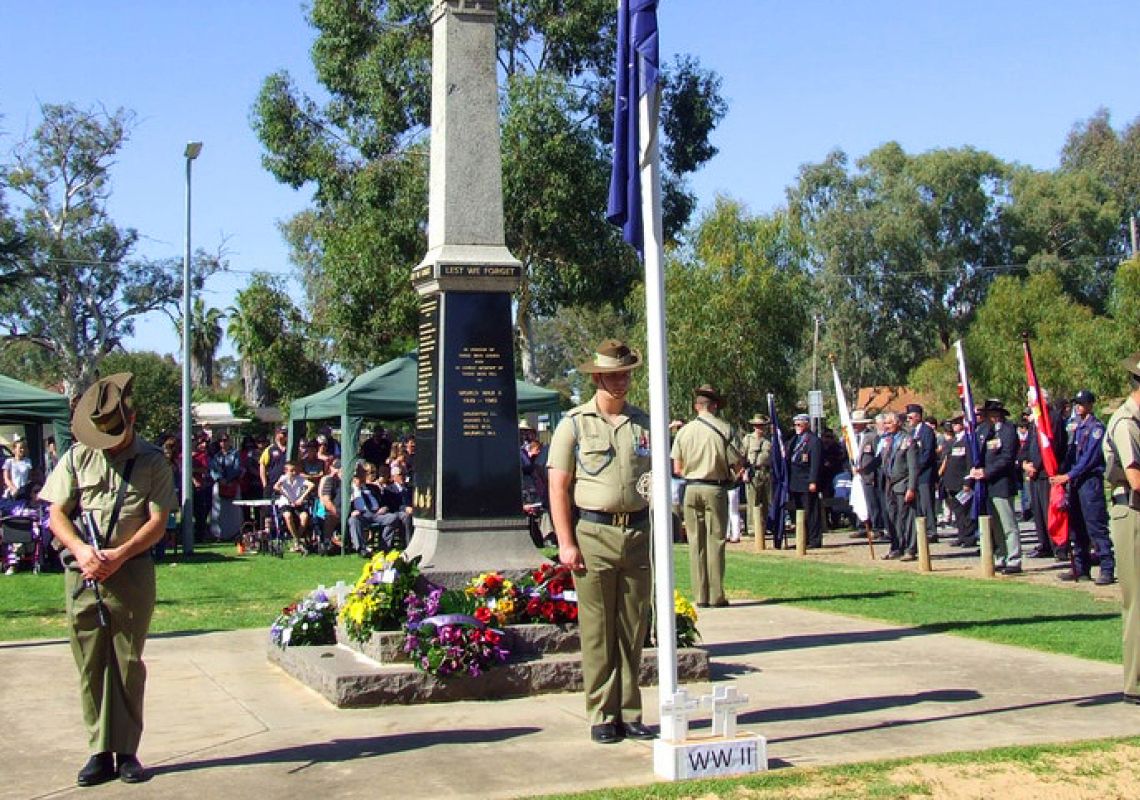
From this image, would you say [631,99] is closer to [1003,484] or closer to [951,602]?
[951,602]

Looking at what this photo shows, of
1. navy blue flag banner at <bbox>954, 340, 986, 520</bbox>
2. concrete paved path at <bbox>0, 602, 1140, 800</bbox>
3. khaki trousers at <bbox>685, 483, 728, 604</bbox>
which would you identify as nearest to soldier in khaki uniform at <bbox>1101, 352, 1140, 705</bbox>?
concrete paved path at <bbox>0, 602, 1140, 800</bbox>

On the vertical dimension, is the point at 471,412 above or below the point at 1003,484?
above

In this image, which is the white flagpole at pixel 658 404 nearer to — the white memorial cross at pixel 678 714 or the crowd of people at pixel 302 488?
the white memorial cross at pixel 678 714

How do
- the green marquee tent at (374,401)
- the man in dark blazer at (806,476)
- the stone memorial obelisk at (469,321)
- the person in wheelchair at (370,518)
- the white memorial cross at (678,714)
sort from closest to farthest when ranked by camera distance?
the white memorial cross at (678,714) → the stone memorial obelisk at (469,321) → the person in wheelchair at (370,518) → the man in dark blazer at (806,476) → the green marquee tent at (374,401)

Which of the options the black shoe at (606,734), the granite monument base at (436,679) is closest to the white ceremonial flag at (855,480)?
the granite monument base at (436,679)

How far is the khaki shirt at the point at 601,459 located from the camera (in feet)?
23.9

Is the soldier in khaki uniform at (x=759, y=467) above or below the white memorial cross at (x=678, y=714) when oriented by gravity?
above

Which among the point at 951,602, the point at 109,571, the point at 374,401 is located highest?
the point at 374,401

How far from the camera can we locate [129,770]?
6.53m

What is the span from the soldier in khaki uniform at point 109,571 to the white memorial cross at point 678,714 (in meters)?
2.58

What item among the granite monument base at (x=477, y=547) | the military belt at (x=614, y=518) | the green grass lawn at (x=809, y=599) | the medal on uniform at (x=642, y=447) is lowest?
the green grass lawn at (x=809, y=599)

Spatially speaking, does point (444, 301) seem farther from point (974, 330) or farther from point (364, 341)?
point (974, 330)

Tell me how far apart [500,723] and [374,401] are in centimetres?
1463

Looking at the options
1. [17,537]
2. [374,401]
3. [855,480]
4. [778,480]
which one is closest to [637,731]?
[855,480]
